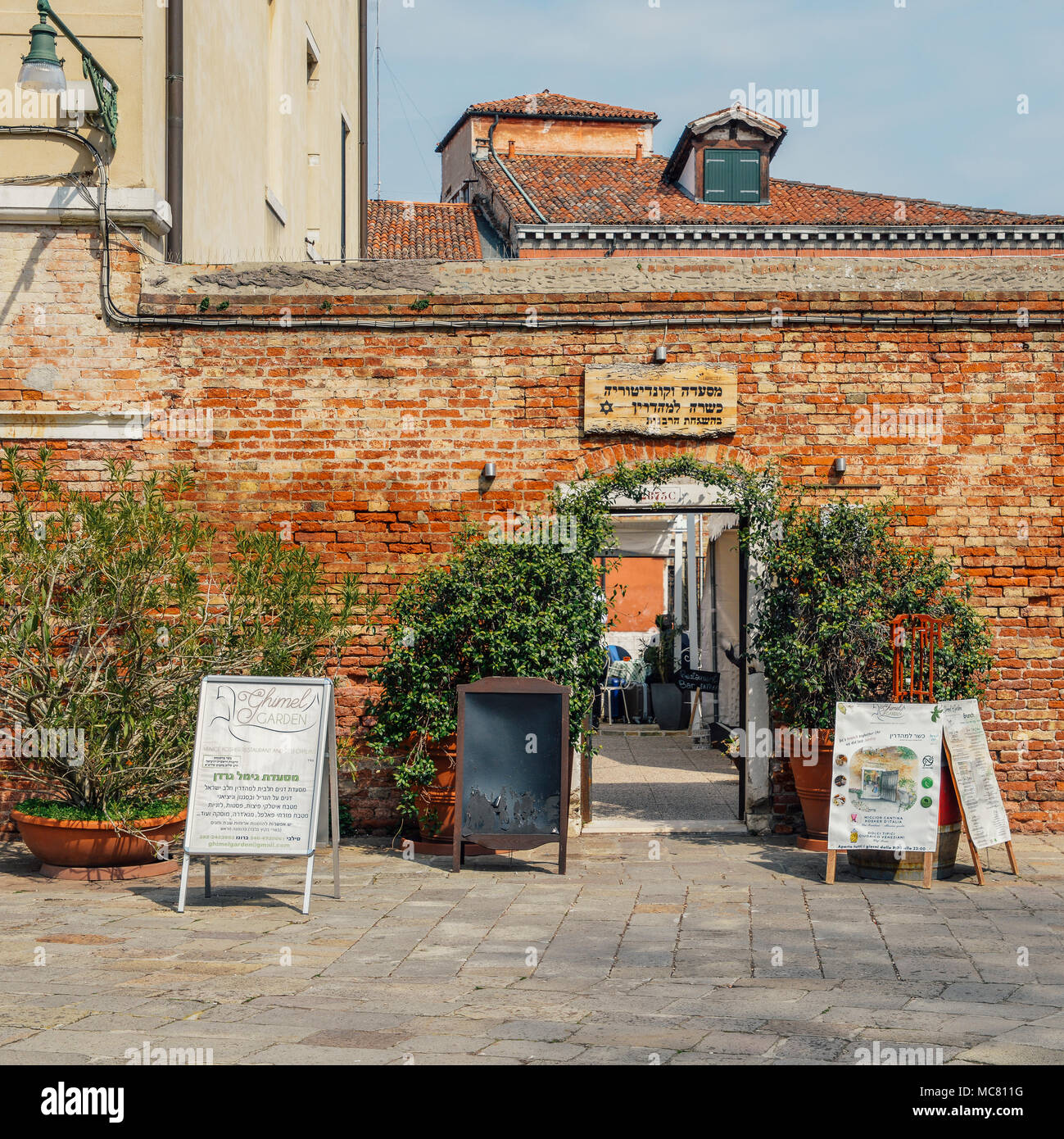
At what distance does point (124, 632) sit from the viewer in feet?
28.2

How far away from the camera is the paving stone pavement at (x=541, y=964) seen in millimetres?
4844

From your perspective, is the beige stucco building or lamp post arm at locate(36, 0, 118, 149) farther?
the beige stucco building

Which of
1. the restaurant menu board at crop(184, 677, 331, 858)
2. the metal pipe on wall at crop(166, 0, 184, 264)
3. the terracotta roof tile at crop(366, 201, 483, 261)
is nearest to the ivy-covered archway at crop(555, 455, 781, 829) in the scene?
the restaurant menu board at crop(184, 677, 331, 858)

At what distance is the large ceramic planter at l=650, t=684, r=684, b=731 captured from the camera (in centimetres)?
1833

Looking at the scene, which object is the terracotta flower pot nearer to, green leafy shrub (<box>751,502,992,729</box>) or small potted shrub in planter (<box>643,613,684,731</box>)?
green leafy shrub (<box>751,502,992,729</box>)

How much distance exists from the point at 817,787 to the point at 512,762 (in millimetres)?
2215

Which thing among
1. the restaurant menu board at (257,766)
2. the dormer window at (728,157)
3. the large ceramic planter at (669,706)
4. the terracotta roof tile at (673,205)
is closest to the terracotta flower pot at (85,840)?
the restaurant menu board at (257,766)

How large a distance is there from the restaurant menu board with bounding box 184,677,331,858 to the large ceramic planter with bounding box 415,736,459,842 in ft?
4.67

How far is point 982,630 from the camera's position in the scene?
921 centimetres

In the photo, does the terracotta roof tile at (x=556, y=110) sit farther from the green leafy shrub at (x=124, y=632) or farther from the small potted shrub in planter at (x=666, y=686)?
the green leafy shrub at (x=124, y=632)

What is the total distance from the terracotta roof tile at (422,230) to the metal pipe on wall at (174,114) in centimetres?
1647

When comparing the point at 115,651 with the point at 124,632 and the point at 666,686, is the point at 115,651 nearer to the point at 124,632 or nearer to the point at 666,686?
the point at 124,632
